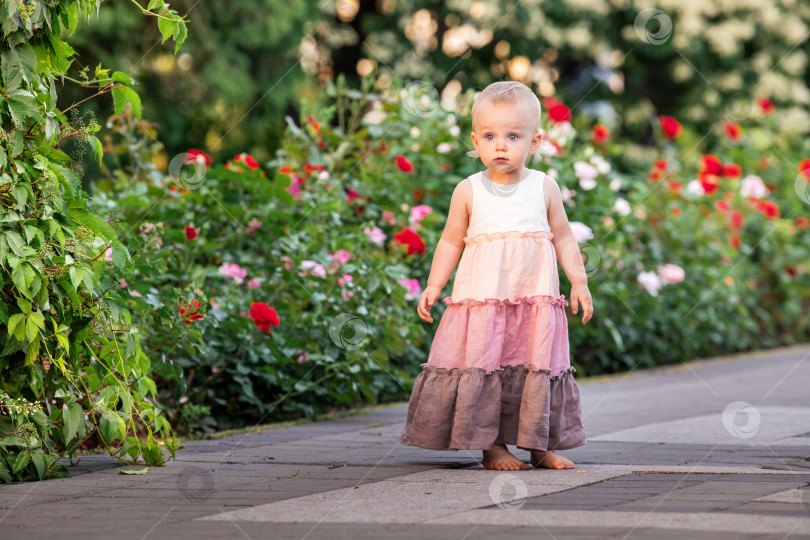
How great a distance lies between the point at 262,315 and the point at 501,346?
1.45 meters

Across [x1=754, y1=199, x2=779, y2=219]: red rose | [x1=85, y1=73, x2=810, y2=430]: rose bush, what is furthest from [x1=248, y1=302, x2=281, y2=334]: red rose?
[x1=754, y1=199, x2=779, y2=219]: red rose

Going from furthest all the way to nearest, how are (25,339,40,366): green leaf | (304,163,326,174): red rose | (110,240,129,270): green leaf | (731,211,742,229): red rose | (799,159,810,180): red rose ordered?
(799,159,810,180): red rose < (731,211,742,229): red rose < (304,163,326,174): red rose < (110,240,129,270): green leaf < (25,339,40,366): green leaf

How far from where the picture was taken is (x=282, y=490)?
3.57m

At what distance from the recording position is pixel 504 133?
4.02m

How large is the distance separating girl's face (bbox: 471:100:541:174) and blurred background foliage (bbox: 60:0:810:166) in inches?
373

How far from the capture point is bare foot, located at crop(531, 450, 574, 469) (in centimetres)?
399

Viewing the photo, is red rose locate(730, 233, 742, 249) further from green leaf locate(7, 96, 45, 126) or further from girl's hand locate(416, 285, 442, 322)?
green leaf locate(7, 96, 45, 126)

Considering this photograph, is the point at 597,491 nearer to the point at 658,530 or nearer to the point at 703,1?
the point at 658,530

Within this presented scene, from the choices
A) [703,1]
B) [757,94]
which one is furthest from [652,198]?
[757,94]

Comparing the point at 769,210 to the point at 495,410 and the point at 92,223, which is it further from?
the point at 92,223

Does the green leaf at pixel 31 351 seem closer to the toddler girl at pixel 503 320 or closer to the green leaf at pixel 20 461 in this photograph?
the green leaf at pixel 20 461

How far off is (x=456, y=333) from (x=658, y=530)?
1.41 meters

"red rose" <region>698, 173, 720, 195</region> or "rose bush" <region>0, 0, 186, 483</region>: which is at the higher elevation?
"red rose" <region>698, 173, 720, 195</region>

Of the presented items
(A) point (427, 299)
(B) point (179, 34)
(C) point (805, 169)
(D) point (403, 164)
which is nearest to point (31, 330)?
(B) point (179, 34)
